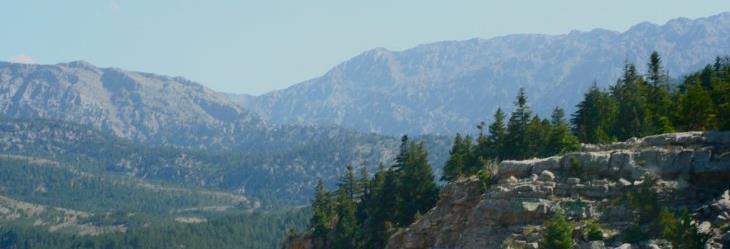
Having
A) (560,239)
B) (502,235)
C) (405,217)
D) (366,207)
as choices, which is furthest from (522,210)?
(366,207)

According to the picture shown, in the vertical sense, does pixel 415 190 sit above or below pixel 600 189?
below

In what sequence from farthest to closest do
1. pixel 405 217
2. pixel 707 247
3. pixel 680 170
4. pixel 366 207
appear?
pixel 366 207
pixel 405 217
pixel 680 170
pixel 707 247

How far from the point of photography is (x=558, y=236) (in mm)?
46531

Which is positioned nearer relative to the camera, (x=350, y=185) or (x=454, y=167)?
(x=454, y=167)

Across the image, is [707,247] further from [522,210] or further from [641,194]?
[522,210]

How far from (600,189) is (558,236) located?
283 inches

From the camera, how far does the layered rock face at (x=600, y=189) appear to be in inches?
1929

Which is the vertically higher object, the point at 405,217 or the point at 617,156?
the point at 617,156

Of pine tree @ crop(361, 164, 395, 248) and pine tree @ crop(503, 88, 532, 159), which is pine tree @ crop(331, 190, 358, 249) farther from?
pine tree @ crop(503, 88, 532, 159)

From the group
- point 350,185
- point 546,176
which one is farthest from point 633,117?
point 350,185

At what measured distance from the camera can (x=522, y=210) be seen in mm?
53188

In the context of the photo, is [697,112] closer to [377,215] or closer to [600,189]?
[600,189]

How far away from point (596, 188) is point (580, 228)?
4.21 m

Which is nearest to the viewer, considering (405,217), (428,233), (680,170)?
(680,170)
